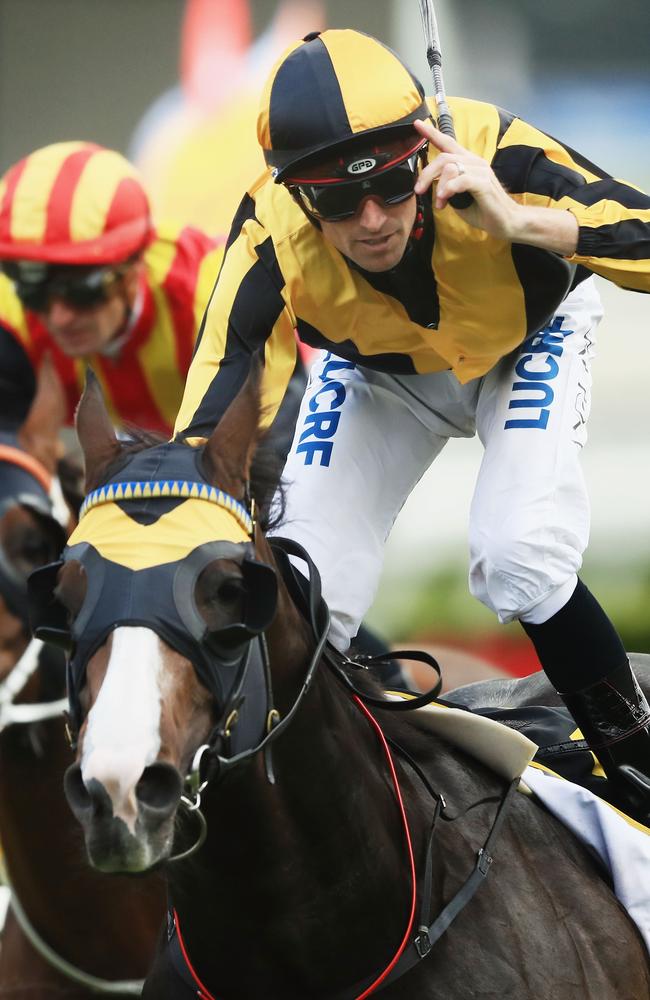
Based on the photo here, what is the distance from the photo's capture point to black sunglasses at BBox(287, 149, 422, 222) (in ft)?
9.14

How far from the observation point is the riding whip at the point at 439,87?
288 centimetres

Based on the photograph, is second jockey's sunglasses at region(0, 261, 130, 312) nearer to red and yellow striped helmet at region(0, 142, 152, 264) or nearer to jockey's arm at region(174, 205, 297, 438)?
red and yellow striped helmet at region(0, 142, 152, 264)

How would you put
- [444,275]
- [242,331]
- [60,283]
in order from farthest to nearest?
1. [60,283]
2. [444,275]
3. [242,331]

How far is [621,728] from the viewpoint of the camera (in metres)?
3.04

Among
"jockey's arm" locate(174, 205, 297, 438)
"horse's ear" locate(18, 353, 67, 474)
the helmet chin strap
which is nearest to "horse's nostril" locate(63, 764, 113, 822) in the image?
"jockey's arm" locate(174, 205, 297, 438)

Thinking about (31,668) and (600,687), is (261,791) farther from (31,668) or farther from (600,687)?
(31,668)

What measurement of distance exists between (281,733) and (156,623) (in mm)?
394

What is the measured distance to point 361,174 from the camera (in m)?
2.77

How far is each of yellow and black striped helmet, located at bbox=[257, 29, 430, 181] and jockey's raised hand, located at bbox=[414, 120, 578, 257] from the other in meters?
0.08

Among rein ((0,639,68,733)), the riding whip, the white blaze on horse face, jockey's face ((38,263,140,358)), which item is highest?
the riding whip

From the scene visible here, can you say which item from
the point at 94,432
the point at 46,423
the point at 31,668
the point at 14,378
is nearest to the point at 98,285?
the point at 14,378

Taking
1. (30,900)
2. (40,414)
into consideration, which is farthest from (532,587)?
(30,900)

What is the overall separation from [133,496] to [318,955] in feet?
2.60

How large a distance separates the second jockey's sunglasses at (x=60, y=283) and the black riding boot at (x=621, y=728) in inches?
95.0
